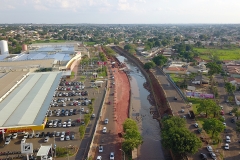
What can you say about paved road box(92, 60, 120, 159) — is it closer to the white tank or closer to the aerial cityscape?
the aerial cityscape

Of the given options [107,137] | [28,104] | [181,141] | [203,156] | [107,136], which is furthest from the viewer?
[28,104]

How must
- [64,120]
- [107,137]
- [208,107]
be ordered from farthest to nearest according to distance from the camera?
1. [64,120]
2. [208,107]
3. [107,137]

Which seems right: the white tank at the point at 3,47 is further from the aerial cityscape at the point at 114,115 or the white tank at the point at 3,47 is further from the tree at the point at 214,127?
the tree at the point at 214,127

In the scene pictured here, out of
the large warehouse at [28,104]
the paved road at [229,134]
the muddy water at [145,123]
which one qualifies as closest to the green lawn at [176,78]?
the muddy water at [145,123]

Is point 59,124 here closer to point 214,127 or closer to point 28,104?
point 28,104

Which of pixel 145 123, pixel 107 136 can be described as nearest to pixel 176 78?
pixel 145 123

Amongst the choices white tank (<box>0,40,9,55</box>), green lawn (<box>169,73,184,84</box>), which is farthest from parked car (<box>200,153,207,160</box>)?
white tank (<box>0,40,9,55</box>)
